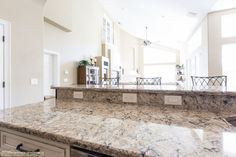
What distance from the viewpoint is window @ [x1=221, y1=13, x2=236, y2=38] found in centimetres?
583

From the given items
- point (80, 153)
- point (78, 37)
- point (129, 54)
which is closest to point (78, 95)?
point (80, 153)

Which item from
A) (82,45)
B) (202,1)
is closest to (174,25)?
(202,1)

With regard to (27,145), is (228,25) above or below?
above

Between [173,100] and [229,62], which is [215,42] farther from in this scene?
[173,100]

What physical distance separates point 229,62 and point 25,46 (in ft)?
19.3

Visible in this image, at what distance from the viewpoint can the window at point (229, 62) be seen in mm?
5910

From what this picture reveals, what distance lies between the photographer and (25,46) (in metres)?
3.58

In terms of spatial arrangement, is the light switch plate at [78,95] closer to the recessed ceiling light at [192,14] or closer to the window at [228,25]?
the recessed ceiling light at [192,14]

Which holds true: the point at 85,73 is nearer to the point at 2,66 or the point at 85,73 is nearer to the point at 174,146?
the point at 2,66

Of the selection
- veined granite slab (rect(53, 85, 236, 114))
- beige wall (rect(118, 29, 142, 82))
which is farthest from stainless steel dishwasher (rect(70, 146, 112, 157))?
beige wall (rect(118, 29, 142, 82))

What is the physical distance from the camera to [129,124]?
1003 mm

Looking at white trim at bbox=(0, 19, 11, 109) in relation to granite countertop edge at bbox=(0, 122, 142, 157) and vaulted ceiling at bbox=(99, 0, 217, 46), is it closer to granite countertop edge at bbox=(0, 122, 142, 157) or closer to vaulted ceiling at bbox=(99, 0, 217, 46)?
granite countertop edge at bbox=(0, 122, 142, 157)

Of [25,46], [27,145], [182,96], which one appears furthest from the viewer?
[25,46]

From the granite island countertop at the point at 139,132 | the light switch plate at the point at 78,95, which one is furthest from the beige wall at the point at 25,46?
the granite island countertop at the point at 139,132
